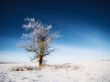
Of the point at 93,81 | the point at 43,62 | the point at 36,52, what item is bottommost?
the point at 93,81

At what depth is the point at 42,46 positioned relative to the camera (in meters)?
22.0

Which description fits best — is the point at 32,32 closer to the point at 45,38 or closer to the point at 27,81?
the point at 45,38

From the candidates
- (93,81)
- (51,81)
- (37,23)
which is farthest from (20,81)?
(37,23)

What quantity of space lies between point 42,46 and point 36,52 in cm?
131

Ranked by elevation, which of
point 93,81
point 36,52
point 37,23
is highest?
point 37,23

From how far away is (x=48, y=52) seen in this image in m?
22.7

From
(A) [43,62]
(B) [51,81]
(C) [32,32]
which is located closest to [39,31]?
(C) [32,32]

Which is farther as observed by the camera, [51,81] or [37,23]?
[37,23]

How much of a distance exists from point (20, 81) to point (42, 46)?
13142 mm

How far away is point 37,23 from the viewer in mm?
22562

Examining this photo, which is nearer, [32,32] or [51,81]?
[51,81]

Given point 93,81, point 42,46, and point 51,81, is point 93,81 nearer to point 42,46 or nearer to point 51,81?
point 51,81

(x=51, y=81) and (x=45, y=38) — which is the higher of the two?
(x=45, y=38)

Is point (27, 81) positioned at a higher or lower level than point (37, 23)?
lower
